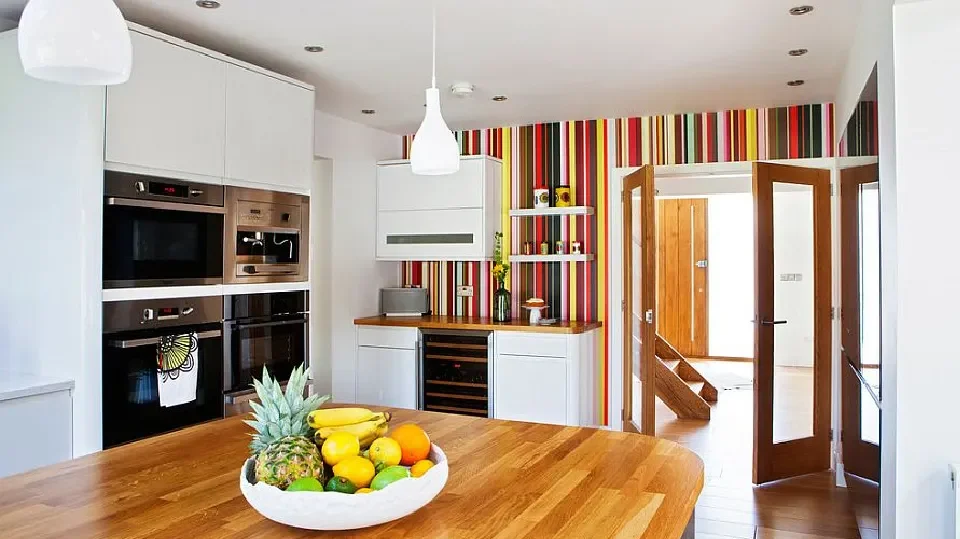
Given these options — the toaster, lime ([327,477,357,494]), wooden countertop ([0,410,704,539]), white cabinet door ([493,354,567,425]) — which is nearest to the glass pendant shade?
wooden countertop ([0,410,704,539])

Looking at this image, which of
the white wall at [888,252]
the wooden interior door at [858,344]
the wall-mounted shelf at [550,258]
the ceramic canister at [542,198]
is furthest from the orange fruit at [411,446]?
the ceramic canister at [542,198]

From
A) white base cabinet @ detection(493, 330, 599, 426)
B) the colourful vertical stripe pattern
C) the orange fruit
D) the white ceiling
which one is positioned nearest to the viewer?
the orange fruit

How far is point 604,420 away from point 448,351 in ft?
4.38

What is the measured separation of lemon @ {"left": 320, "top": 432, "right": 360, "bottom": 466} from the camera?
1439mm

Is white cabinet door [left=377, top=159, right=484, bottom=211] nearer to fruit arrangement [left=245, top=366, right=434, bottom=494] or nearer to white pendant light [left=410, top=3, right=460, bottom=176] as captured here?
white pendant light [left=410, top=3, right=460, bottom=176]

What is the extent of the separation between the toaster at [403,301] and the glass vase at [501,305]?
0.67 meters

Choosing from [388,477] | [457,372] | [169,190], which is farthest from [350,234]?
[388,477]

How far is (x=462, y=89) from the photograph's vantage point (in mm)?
4543

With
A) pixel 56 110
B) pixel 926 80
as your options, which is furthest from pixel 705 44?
pixel 56 110

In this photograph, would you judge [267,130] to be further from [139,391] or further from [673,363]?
[673,363]

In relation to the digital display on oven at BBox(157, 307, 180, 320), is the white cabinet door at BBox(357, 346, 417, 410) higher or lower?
lower

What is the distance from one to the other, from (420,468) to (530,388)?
3.82 meters

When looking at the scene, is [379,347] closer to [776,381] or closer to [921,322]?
[776,381]

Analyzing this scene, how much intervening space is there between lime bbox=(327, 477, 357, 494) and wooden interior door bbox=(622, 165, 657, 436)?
3.62 meters
